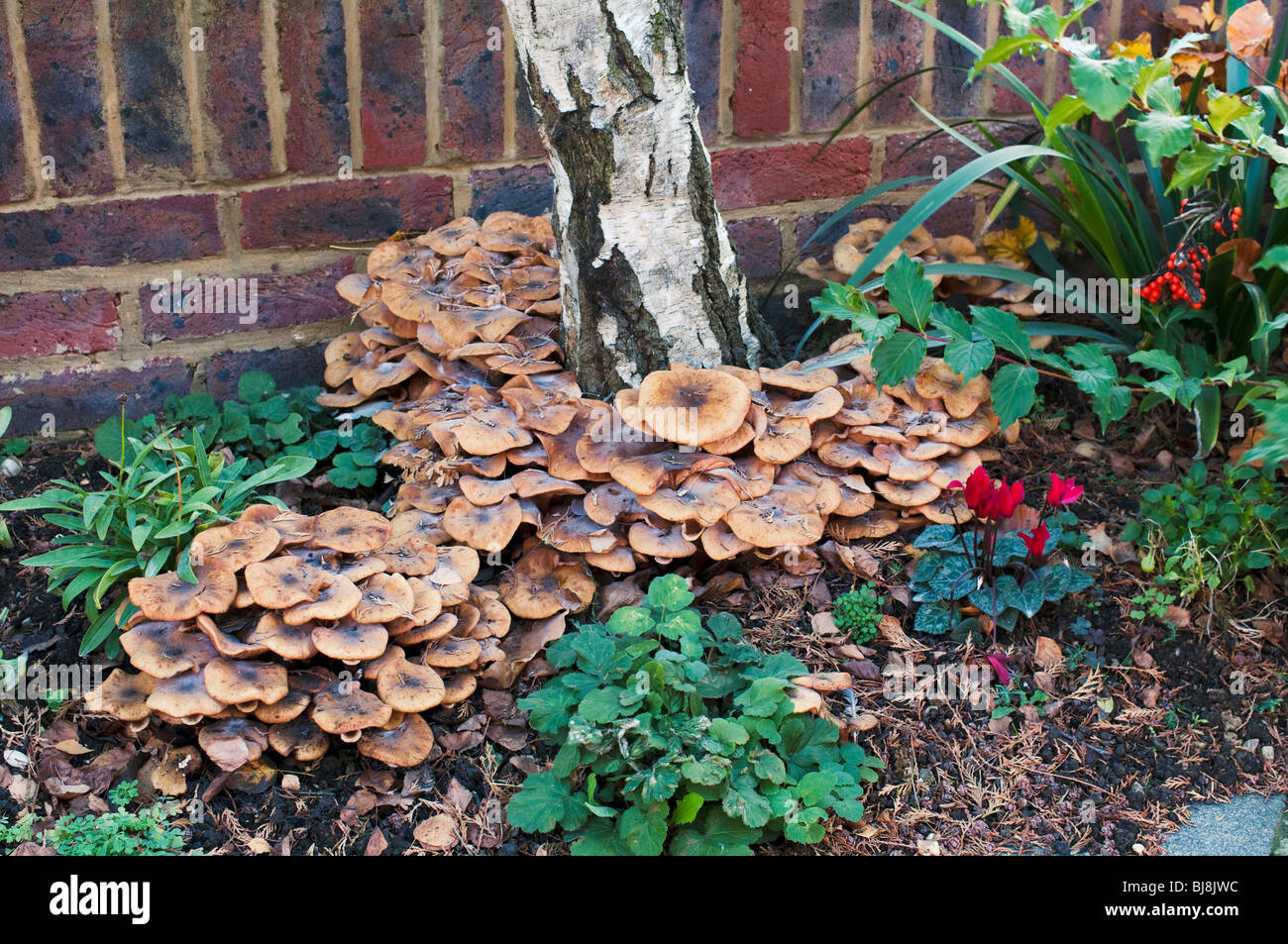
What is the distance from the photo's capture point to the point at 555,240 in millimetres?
2834

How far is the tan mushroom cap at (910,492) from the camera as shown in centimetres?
266

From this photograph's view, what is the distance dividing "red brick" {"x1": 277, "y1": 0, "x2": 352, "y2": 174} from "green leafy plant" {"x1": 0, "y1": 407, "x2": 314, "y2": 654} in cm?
100

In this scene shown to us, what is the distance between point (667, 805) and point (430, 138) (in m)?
2.08

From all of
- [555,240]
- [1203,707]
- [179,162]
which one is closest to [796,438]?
[555,240]

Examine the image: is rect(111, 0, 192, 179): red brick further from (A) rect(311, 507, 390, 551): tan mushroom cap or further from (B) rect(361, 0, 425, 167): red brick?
(A) rect(311, 507, 390, 551): tan mushroom cap

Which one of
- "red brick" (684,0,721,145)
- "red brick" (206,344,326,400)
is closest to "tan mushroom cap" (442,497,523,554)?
"red brick" (206,344,326,400)

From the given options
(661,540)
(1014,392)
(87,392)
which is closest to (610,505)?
(661,540)

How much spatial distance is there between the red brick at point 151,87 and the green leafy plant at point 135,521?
3.04 feet

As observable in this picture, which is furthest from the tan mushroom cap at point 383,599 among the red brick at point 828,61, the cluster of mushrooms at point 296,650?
the red brick at point 828,61

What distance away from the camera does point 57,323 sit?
10.2 feet

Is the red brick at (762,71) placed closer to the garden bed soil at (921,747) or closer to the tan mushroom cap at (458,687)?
the garden bed soil at (921,747)

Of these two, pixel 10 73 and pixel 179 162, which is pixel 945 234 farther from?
pixel 10 73

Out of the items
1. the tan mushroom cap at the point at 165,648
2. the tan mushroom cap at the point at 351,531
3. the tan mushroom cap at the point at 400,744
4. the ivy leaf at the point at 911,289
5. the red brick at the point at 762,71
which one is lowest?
the tan mushroom cap at the point at 400,744

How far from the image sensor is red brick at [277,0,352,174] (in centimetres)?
304
